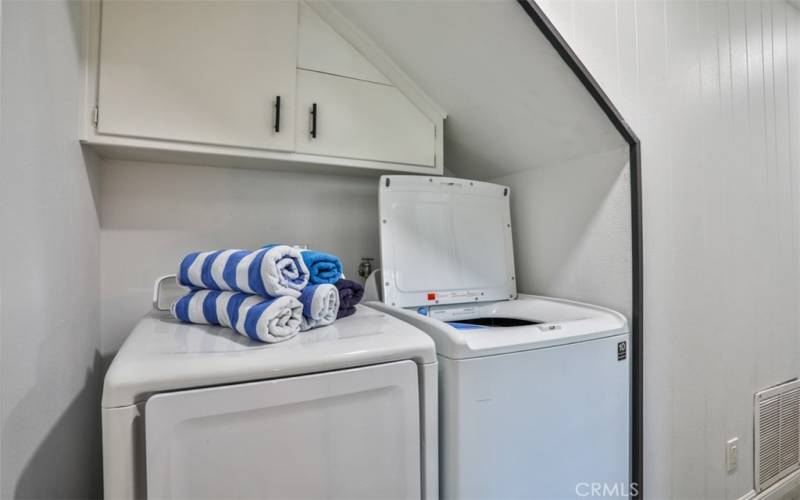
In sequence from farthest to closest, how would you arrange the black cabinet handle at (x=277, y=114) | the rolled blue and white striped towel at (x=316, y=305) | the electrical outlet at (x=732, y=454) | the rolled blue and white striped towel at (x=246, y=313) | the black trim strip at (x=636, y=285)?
1. the electrical outlet at (x=732, y=454)
2. the black cabinet handle at (x=277, y=114)
3. the black trim strip at (x=636, y=285)
4. the rolled blue and white striped towel at (x=316, y=305)
5. the rolled blue and white striped towel at (x=246, y=313)

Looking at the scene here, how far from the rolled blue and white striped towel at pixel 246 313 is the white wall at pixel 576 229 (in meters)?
1.10

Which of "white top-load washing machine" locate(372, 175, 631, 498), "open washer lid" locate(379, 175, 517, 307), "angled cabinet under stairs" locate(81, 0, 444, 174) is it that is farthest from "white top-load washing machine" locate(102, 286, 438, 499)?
"angled cabinet under stairs" locate(81, 0, 444, 174)

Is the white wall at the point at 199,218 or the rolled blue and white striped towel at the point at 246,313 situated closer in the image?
the rolled blue and white striped towel at the point at 246,313

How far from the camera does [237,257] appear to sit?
938 millimetres

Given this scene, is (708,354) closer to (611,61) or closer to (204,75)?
(611,61)

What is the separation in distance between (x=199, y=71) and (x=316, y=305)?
3.10 ft

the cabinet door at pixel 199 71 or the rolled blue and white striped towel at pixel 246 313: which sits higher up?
the cabinet door at pixel 199 71

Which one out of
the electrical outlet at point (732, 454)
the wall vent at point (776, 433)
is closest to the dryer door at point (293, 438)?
the electrical outlet at point (732, 454)

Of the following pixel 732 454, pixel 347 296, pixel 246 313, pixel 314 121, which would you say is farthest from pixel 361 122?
pixel 732 454

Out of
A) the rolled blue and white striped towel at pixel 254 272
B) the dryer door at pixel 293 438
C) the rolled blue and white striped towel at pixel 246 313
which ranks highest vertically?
the rolled blue and white striped towel at pixel 254 272

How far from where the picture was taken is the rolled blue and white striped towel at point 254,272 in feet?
2.82

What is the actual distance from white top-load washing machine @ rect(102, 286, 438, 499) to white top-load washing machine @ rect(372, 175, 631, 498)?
11 cm

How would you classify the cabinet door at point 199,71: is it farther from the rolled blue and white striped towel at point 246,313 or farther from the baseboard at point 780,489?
the baseboard at point 780,489

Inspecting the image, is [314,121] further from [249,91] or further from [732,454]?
[732,454]
